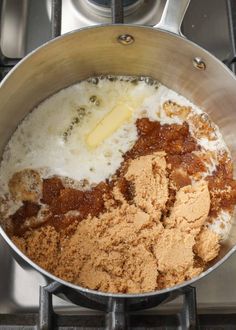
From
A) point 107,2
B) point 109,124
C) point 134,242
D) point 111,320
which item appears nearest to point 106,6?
point 107,2

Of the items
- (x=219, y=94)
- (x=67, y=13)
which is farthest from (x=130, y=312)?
(x=67, y=13)

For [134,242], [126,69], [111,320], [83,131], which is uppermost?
[126,69]

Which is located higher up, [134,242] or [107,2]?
[107,2]

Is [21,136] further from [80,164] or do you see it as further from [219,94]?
[219,94]

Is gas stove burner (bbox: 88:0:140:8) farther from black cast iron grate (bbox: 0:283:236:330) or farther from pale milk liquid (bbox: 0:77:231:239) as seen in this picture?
black cast iron grate (bbox: 0:283:236:330)

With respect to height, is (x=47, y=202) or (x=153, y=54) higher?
(x=153, y=54)

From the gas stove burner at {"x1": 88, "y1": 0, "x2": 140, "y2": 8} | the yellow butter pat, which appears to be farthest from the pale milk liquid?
the gas stove burner at {"x1": 88, "y1": 0, "x2": 140, "y2": 8}

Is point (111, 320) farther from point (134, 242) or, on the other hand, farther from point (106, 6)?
point (106, 6)
